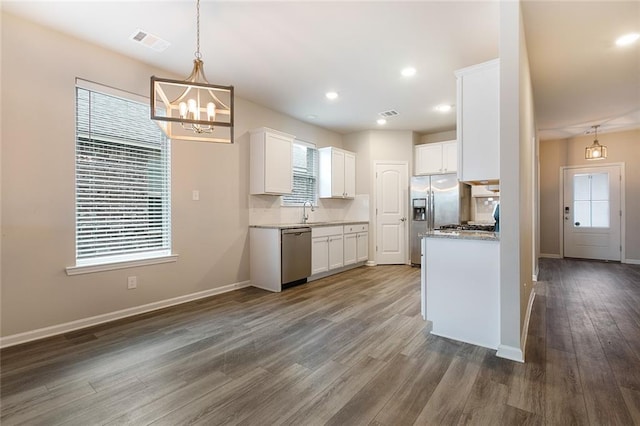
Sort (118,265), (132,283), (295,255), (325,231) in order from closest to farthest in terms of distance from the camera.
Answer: (118,265) → (132,283) → (295,255) → (325,231)

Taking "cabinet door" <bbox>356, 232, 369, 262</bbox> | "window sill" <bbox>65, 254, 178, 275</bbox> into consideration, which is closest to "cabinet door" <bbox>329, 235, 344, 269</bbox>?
"cabinet door" <bbox>356, 232, 369, 262</bbox>

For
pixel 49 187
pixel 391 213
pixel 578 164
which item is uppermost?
pixel 578 164

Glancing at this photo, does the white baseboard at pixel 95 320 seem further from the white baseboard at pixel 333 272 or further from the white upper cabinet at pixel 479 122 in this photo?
the white upper cabinet at pixel 479 122

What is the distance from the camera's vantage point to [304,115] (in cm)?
521

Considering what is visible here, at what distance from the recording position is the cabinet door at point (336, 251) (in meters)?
5.15

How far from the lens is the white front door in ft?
20.1

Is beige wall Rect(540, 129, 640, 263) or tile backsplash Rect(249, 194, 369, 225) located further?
beige wall Rect(540, 129, 640, 263)

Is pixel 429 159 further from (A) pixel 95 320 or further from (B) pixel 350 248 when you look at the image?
(A) pixel 95 320

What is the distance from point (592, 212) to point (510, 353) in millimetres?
6335

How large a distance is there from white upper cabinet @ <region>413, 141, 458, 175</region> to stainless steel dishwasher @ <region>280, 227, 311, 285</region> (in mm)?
3009

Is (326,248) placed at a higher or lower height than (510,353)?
higher

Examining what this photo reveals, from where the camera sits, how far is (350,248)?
5613mm

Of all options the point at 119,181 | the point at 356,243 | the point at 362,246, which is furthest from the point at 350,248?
the point at 119,181

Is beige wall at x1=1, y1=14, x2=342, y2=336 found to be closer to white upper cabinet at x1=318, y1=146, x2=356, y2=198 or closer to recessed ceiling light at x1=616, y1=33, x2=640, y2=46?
white upper cabinet at x1=318, y1=146, x2=356, y2=198
